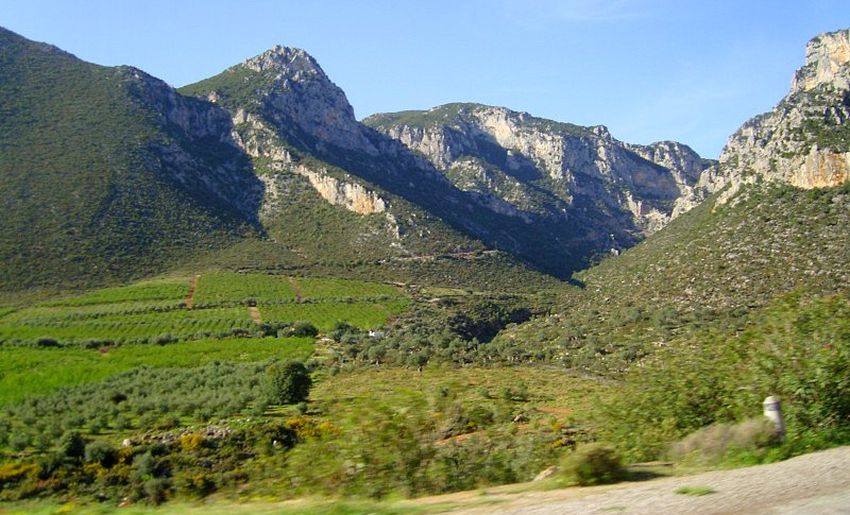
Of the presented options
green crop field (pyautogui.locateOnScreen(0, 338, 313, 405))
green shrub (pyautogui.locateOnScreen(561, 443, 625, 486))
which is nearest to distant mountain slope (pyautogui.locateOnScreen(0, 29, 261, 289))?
green crop field (pyautogui.locateOnScreen(0, 338, 313, 405))

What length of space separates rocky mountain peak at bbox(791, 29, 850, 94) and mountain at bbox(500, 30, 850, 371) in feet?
169

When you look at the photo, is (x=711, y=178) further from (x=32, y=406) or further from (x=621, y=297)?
(x=32, y=406)

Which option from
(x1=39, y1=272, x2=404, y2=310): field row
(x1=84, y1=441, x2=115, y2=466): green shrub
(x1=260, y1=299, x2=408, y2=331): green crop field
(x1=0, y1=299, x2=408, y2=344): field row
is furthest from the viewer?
(x1=39, y1=272, x2=404, y2=310): field row

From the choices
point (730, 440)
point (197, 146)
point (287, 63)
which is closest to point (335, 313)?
point (730, 440)

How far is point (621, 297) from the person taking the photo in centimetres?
6869

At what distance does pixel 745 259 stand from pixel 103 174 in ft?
306

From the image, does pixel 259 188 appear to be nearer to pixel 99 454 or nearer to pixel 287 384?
pixel 287 384

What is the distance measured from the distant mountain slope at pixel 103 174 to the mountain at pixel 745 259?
189 ft

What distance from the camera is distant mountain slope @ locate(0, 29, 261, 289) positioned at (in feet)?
267

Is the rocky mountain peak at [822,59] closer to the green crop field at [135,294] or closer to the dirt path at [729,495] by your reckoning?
the green crop field at [135,294]

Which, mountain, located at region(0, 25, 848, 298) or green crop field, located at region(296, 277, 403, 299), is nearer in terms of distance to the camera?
mountain, located at region(0, 25, 848, 298)

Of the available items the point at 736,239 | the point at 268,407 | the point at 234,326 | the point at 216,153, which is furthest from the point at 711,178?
the point at 268,407

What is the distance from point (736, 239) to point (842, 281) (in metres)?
21.3

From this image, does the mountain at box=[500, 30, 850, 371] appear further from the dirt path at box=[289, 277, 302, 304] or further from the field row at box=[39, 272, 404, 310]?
the dirt path at box=[289, 277, 302, 304]
